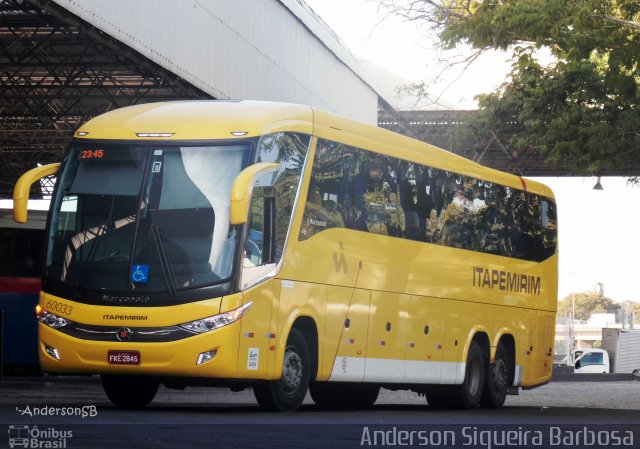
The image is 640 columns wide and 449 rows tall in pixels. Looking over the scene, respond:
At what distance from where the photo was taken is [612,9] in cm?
1791

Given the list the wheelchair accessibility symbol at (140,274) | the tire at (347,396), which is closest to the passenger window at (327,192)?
the wheelchair accessibility symbol at (140,274)

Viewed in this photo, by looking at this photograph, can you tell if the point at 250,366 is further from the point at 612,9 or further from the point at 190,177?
the point at 612,9

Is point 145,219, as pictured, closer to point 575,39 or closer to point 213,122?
point 213,122

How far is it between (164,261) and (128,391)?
2.43 m

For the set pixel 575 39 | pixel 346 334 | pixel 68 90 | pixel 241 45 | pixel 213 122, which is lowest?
pixel 346 334

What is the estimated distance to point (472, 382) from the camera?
811 inches

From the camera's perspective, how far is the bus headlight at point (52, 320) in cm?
1488

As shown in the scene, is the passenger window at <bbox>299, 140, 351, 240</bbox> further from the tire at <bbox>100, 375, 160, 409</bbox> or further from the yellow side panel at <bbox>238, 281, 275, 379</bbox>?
the tire at <bbox>100, 375, 160, 409</bbox>

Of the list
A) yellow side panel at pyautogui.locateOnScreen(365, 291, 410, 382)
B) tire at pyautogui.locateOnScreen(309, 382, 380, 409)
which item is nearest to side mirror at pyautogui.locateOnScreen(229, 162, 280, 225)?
yellow side panel at pyautogui.locateOnScreen(365, 291, 410, 382)

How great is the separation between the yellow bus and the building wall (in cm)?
636

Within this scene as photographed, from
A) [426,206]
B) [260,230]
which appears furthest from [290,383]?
[426,206]

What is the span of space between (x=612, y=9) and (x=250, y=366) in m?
6.93

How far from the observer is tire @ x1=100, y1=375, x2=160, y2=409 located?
16188 mm

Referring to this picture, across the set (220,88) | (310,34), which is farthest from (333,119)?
(310,34)
